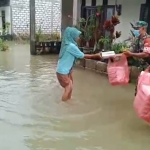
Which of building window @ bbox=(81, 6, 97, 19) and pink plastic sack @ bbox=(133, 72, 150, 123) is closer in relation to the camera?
pink plastic sack @ bbox=(133, 72, 150, 123)

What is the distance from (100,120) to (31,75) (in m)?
4.05

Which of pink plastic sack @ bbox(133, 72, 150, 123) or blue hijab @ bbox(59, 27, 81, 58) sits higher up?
blue hijab @ bbox(59, 27, 81, 58)

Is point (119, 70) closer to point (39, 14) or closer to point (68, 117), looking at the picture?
point (68, 117)

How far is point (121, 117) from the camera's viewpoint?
5.05 metres

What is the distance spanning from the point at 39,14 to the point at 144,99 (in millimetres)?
16981

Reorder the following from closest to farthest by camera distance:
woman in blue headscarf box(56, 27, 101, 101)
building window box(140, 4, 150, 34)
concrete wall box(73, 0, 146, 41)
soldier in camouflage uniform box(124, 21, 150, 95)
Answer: soldier in camouflage uniform box(124, 21, 150, 95) < woman in blue headscarf box(56, 27, 101, 101) < building window box(140, 4, 150, 34) < concrete wall box(73, 0, 146, 41)

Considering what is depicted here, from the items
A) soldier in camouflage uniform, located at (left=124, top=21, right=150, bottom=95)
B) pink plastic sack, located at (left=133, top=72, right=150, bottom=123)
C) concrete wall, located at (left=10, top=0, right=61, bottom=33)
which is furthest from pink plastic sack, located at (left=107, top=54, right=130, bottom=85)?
concrete wall, located at (left=10, top=0, right=61, bottom=33)

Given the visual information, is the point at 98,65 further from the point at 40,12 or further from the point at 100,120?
the point at 40,12

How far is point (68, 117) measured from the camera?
495 centimetres

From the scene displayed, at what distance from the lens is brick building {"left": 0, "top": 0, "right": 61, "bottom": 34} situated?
19.8m

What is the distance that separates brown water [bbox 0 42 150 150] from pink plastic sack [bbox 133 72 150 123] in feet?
1.32

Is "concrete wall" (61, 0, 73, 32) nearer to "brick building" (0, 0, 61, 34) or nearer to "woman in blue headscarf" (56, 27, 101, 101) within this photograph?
"brick building" (0, 0, 61, 34)

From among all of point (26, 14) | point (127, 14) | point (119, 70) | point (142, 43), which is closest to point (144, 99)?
point (119, 70)

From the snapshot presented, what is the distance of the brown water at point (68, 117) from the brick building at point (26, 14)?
12.8 m
